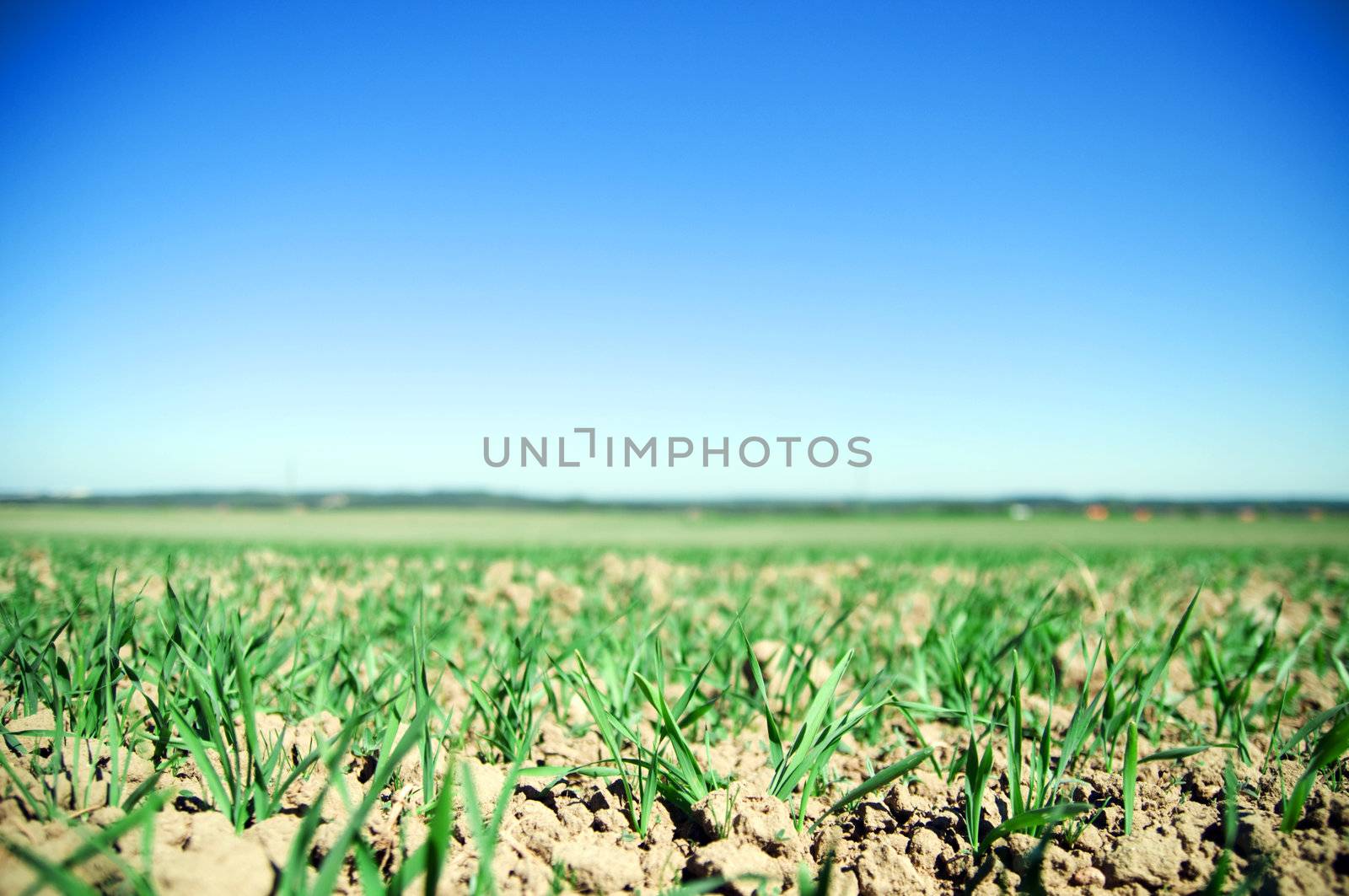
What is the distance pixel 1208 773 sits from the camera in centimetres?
180

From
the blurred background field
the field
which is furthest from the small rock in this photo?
the blurred background field

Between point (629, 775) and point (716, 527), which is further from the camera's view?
point (716, 527)

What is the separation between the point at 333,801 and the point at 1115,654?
3.62 m

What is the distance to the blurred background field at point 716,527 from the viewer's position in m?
20.2

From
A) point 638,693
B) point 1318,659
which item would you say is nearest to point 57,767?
point 638,693

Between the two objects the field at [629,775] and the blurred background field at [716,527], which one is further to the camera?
the blurred background field at [716,527]

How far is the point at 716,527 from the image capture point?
140ft

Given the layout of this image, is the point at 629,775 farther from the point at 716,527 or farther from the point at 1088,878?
the point at 716,527

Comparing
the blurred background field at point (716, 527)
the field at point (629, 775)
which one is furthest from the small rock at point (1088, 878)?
the blurred background field at point (716, 527)

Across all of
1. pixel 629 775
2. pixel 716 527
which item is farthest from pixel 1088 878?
pixel 716 527

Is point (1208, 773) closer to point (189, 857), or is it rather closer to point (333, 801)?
point (333, 801)

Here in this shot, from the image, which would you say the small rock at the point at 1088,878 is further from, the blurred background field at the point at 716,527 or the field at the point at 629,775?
the blurred background field at the point at 716,527

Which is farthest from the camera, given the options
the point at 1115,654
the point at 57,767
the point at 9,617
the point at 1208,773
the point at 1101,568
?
the point at 1101,568

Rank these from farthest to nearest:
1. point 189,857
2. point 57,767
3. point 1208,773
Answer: point 1208,773
point 57,767
point 189,857
